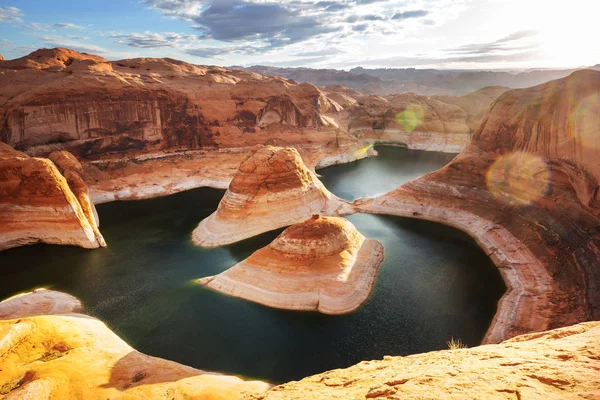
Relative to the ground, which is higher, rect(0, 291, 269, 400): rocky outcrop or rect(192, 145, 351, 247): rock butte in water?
rect(192, 145, 351, 247): rock butte in water

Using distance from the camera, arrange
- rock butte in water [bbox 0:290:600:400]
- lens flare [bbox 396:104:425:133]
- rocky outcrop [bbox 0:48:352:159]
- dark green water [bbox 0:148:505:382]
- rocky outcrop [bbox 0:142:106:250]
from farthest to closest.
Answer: lens flare [bbox 396:104:425:133] < rocky outcrop [bbox 0:48:352:159] < rocky outcrop [bbox 0:142:106:250] < dark green water [bbox 0:148:505:382] < rock butte in water [bbox 0:290:600:400]

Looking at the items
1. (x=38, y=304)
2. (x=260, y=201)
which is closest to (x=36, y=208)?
(x=38, y=304)

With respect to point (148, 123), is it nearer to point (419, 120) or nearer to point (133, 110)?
point (133, 110)

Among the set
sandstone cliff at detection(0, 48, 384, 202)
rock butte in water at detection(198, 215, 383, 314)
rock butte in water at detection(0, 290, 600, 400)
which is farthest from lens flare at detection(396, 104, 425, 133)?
rock butte in water at detection(0, 290, 600, 400)

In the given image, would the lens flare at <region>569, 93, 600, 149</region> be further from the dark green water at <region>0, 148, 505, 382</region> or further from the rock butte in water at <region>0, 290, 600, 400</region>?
the rock butte in water at <region>0, 290, 600, 400</region>

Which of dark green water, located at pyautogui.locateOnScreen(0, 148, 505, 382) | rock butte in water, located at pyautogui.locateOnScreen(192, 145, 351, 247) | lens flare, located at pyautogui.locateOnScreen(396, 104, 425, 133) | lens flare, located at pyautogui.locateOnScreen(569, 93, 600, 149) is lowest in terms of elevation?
dark green water, located at pyautogui.locateOnScreen(0, 148, 505, 382)

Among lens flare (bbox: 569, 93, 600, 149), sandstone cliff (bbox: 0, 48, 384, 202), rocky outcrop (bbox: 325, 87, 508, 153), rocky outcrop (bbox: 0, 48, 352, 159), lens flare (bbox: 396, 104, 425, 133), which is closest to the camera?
lens flare (bbox: 569, 93, 600, 149)

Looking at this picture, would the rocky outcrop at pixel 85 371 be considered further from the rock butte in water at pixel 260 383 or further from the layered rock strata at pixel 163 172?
the layered rock strata at pixel 163 172
